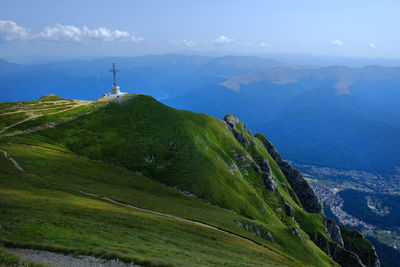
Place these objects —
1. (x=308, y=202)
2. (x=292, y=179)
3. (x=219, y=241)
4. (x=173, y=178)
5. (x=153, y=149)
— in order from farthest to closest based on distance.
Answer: (x=292, y=179) < (x=308, y=202) < (x=153, y=149) < (x=173, y=178) < (x=219, y=241)

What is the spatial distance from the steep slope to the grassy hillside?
0.32m

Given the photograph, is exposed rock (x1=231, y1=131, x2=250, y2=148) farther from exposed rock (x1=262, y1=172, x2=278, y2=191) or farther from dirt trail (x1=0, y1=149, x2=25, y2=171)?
dirt trail (x1=0, y1=149, x2=25, y2=171)

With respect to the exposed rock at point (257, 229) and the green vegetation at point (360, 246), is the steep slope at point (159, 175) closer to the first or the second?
the exposed rock at point (257, 229)

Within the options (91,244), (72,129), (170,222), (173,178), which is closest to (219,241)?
(170,222)

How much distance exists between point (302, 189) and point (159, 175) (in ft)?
407

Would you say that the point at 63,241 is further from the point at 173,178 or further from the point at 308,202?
the point at 308,202

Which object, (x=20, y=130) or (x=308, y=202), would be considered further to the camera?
(x=308, y=202)

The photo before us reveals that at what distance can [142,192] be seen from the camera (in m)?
65.2

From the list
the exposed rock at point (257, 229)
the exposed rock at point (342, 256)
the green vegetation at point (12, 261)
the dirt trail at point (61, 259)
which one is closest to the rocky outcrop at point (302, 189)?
A: the exposed rock at point (342, 256)

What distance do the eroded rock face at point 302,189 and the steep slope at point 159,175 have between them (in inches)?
1294

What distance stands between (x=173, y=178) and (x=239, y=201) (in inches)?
992

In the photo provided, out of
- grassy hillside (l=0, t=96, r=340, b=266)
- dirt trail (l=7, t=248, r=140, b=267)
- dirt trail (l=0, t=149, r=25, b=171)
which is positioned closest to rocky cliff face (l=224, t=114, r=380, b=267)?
grassy hillside (l=0, t=96, r=340, b=266)

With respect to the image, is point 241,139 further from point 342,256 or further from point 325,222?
point 342,256

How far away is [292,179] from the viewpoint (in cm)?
17600
